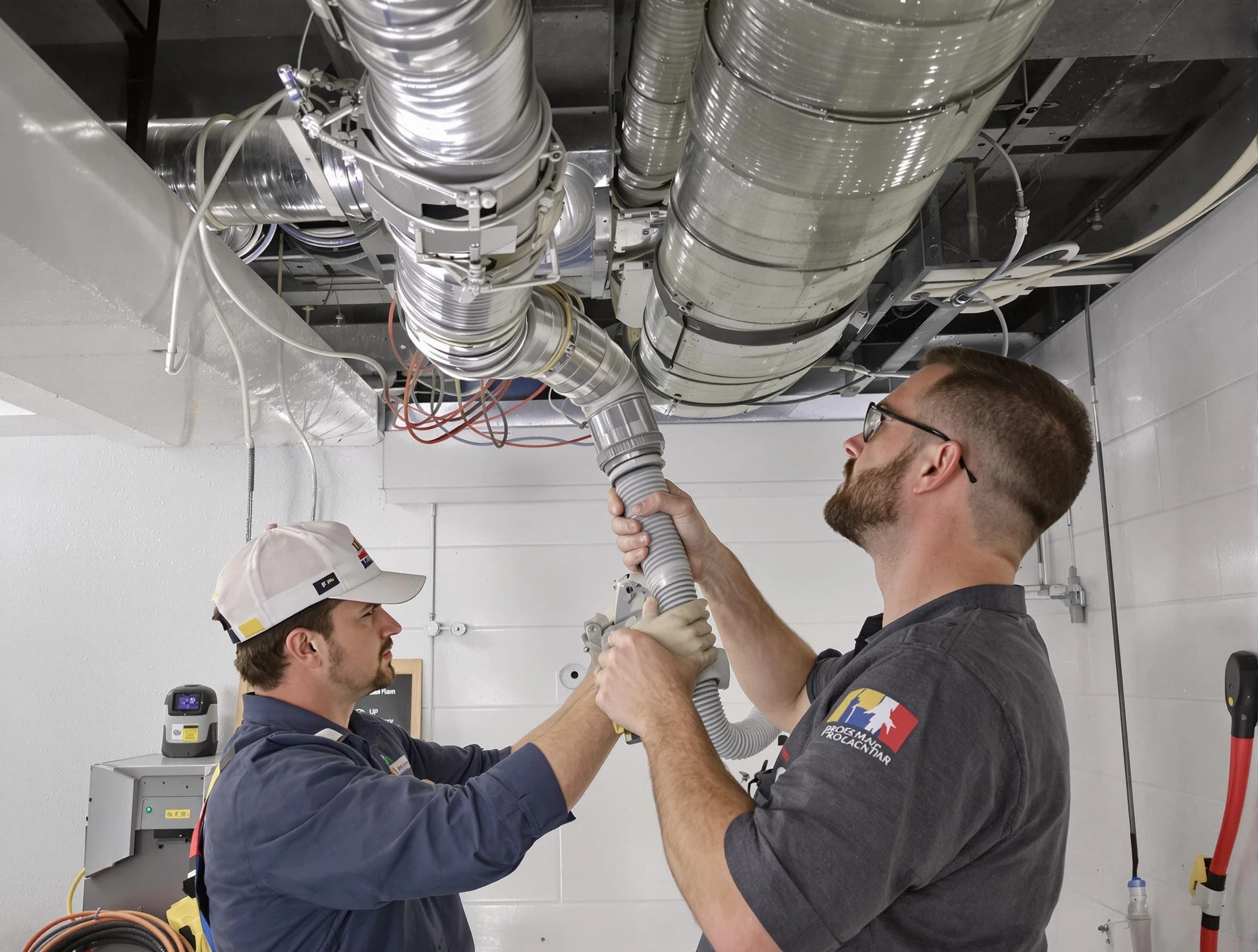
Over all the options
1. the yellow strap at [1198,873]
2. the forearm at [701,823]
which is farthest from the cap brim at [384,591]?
the yellow strap at [1198,873]

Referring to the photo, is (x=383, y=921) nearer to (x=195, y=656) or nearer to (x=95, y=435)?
(x=195, y=656)

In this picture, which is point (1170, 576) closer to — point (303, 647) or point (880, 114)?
point (880, 114)

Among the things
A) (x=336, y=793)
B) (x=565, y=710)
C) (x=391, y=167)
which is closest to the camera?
(x=391, y=167)

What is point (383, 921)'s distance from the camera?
62.7 inches

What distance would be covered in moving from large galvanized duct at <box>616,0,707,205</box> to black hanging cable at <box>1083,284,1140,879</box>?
1476mm

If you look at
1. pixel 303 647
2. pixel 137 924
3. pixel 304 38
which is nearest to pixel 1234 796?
pixel 303 647

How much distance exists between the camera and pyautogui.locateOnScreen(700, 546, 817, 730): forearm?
69.5 inches

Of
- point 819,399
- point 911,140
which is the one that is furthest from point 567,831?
point 911,140

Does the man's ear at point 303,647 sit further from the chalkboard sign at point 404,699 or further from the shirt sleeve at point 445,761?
the chalkboard sign at point 404,699

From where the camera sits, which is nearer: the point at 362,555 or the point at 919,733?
the point at 919,733

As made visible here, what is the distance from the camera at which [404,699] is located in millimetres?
3572

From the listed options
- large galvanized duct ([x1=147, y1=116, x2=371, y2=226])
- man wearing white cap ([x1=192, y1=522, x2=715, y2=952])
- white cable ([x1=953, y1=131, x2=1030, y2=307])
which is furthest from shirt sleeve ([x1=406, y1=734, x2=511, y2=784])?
white cable ([x1=953, y1=131, x2=1030, y2=307])

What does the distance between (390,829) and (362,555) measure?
2.32ft

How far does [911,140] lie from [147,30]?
4.87 ft
